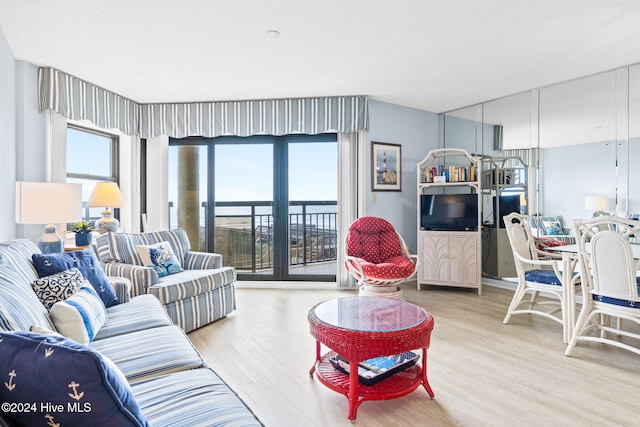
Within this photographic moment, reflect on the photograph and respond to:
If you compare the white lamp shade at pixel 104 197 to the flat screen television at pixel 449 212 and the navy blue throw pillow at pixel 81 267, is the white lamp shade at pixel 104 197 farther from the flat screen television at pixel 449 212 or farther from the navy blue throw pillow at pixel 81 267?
the flat screen television at pixel 449 212

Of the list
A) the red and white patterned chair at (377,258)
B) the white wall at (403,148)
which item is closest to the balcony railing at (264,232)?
the white wall at (403,148)

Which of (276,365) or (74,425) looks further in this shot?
(276,365)

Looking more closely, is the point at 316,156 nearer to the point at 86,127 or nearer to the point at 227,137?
the point at 227,137

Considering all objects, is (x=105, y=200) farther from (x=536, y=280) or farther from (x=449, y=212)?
(x=536, y=280)

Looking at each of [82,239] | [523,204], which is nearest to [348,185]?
[523,204]

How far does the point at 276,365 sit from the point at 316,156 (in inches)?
120

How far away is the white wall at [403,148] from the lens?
4.82 meters

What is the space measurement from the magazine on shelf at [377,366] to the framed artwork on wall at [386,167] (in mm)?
2944

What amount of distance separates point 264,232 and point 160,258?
70.4 inches

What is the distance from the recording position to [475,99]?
4.78 m

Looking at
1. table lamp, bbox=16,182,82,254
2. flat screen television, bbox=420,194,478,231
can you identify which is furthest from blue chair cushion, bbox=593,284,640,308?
table lamp, bbox=16,182,82,254

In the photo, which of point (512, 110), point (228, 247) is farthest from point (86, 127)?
point (512, 110)

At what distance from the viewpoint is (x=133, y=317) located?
7.14 feet

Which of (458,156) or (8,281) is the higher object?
(458,156)
